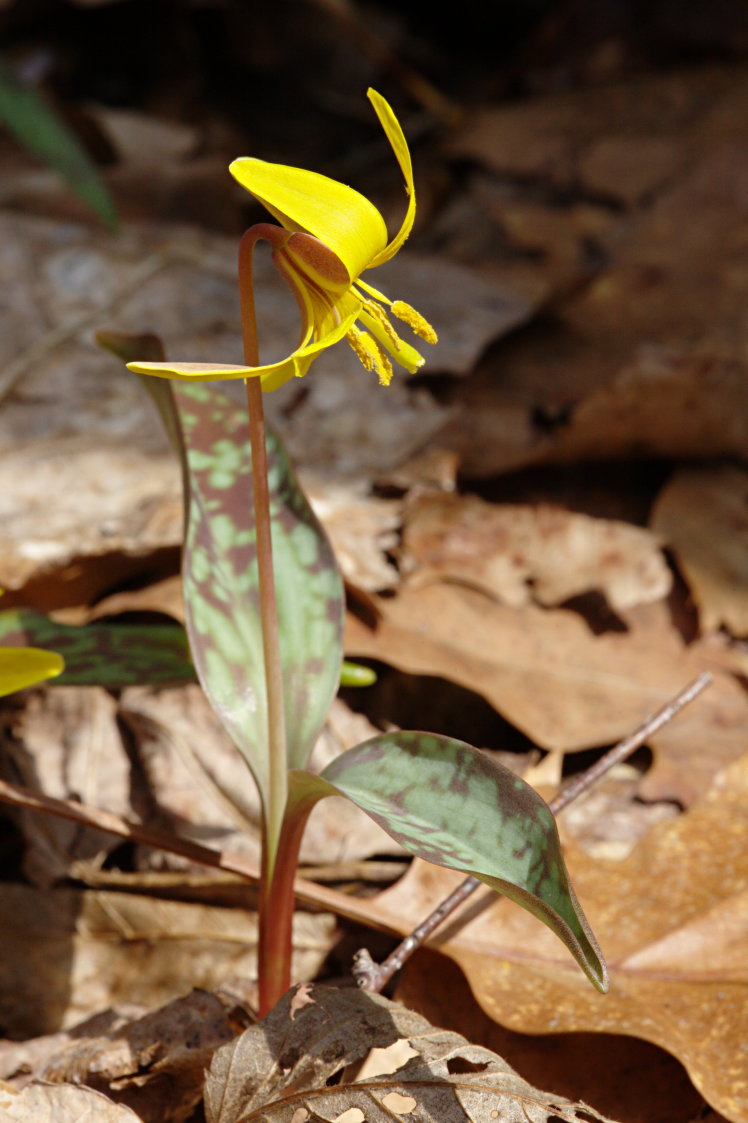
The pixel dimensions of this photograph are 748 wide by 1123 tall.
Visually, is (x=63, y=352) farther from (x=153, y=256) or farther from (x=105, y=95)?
(x=105, y=95)

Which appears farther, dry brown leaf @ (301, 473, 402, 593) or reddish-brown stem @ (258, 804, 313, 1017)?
dry brown leaf @ (301, 473, 402, 593)

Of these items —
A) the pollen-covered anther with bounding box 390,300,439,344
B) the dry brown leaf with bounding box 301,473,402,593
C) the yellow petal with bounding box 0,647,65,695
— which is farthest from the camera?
the dry brown leaf with bounding box 301,473,402,593

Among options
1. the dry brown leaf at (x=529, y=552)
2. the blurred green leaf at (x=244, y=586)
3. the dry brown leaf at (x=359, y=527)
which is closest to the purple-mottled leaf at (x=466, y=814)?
the blurred green leaf at (x=244, y=586)

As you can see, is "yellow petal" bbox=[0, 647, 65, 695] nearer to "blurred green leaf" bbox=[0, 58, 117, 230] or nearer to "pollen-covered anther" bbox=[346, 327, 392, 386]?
"pollen-covered anther" bbox=[346, 327, 392, 386]

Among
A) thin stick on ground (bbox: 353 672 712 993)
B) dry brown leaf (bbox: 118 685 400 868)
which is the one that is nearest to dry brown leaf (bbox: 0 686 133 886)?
dry brown leaf (bbox: 118 685 400 868)

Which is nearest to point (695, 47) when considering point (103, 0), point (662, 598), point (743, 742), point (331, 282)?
point (103, 0)

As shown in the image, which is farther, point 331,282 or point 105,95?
point 105,95
